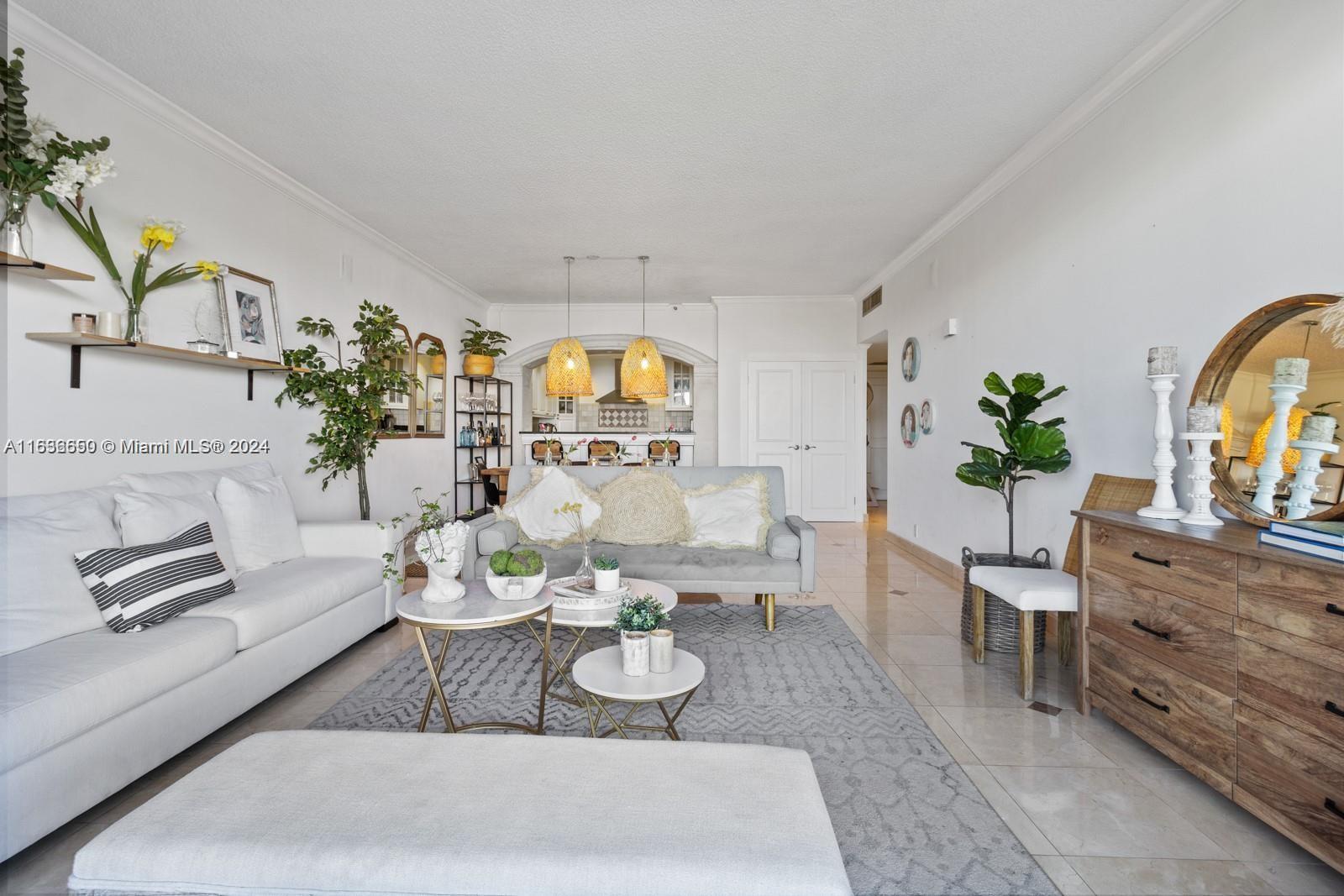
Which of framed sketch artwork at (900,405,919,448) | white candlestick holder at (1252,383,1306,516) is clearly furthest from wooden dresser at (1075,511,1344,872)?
framed sketch artwork at (900,405,919,448)

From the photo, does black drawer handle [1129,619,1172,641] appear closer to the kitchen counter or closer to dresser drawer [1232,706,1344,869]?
dresser drawer [1232,706,1344,869]

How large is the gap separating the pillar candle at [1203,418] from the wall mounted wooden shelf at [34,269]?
4.26 meters

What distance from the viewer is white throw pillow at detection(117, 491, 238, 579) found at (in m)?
2.43

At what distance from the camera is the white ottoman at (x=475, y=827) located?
38.4 inches

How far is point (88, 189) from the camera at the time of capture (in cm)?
270

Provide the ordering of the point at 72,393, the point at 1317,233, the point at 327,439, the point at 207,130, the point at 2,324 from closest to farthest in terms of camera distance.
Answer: the point at 1317,233 < the point at 2,324 < the point at 72,393 < the point at 207,130 < the point at 327,439

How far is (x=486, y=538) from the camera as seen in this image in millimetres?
3686

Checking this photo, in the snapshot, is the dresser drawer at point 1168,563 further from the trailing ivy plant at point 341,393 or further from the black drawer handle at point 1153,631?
the trailing ivy plant at point 341,393

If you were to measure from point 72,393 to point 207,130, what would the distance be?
1.66 meters

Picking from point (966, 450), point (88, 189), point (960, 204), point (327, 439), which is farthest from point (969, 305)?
point (88, 189)

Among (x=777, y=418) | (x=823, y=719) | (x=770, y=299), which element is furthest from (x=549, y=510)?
(x=770, y=299)

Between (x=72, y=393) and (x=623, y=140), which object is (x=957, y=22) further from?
(x=72, y=393)

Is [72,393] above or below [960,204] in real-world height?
below

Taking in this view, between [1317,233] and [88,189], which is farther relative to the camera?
[88,189]
